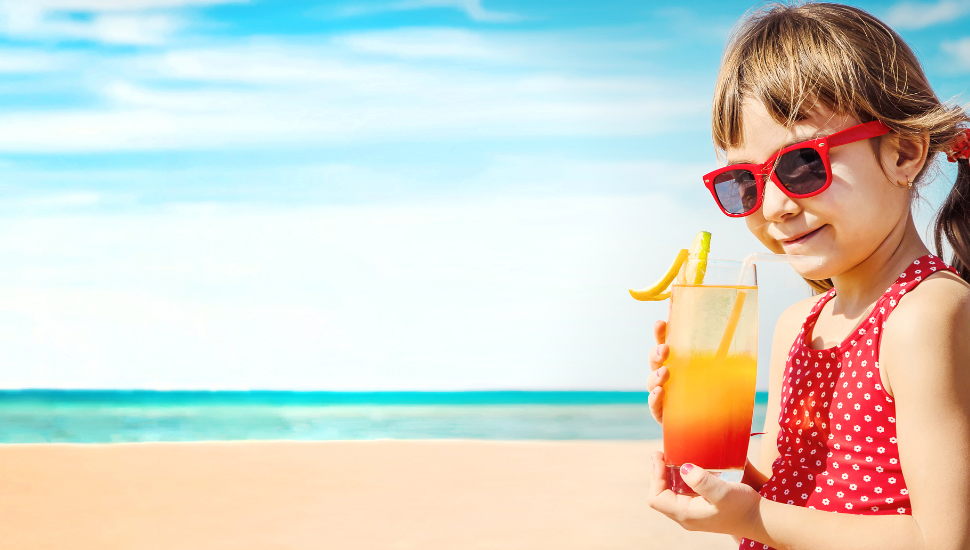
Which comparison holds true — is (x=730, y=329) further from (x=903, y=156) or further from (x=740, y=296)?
(x=903, y=156)

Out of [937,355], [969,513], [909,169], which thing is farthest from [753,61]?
[969,513]

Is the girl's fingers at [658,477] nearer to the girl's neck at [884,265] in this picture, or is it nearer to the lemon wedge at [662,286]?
the lemon wedge at [662,286]

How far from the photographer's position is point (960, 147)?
156 cm

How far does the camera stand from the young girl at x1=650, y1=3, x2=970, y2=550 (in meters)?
Result: 1.25

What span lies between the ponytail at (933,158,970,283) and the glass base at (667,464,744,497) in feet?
2.22

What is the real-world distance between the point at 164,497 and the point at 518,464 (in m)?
4.47

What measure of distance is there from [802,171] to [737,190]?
21 cm

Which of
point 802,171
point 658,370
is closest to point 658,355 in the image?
point 658,370

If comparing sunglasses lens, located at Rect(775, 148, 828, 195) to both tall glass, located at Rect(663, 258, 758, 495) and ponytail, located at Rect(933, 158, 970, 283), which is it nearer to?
tall glass, located at Rect(663, 258, 758, 495)

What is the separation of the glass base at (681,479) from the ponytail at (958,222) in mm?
677

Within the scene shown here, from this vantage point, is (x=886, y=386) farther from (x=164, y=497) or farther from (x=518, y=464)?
(x=518, y=464)

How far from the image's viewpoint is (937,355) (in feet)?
4.04

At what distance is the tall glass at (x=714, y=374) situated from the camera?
1511 millimetres

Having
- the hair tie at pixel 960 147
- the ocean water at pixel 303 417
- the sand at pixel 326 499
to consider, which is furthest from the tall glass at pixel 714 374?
the ocean water at pixel 303 417
